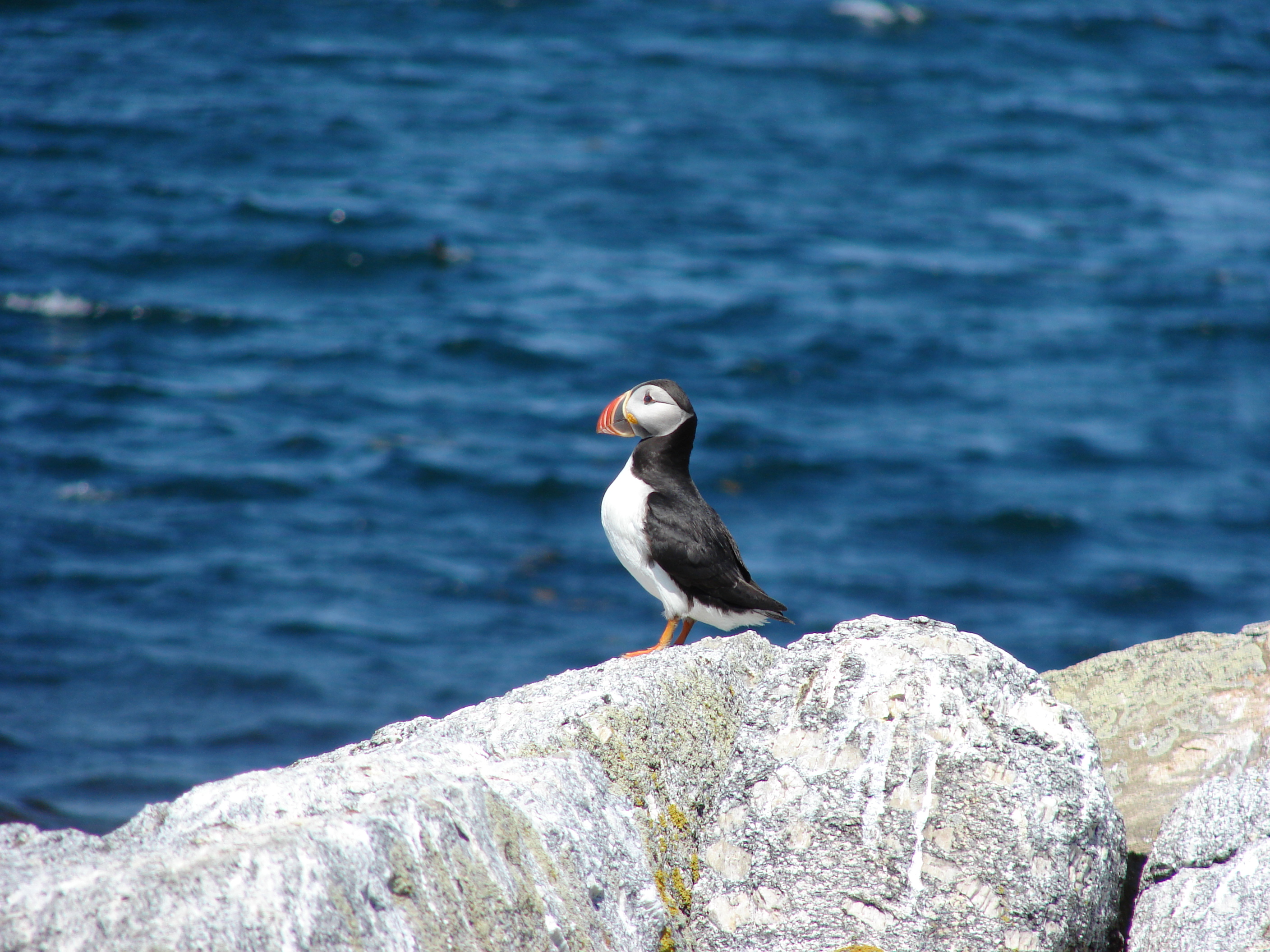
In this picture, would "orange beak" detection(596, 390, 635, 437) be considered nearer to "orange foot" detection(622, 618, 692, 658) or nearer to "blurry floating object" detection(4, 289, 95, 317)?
"orange foot" detection(622, 618, 692, 658)

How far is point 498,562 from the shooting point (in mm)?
13961

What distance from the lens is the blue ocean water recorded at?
1264 centimetres

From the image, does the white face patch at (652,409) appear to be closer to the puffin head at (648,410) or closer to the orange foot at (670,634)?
the puffin head at (648,410)

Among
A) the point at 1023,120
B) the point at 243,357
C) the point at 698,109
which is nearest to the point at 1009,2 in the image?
the point at 1023,120

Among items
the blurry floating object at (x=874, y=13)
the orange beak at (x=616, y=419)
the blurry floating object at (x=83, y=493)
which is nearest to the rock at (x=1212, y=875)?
the orange beak at (x=616, y=419)

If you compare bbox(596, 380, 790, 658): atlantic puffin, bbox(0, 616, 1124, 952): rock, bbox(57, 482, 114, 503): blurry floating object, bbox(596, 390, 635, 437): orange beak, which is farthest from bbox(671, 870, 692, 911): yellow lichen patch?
bbox(57, 482, 114, 503): blurry floating object

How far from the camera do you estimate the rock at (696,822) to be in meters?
3.39

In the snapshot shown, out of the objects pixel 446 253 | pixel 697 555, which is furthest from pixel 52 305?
pixel 697 555

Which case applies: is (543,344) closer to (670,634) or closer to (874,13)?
(670,634)

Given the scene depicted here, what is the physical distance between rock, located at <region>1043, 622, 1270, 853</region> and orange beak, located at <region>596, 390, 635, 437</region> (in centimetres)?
256

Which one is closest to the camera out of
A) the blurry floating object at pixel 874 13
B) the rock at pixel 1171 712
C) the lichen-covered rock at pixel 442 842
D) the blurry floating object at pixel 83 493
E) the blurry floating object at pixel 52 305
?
the lichen-covered rock at pixel 442 842

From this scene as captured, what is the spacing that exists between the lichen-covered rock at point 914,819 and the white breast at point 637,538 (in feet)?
6.02

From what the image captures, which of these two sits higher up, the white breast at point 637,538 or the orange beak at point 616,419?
the orange beak at point 616,419

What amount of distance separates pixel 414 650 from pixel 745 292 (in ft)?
34.7
